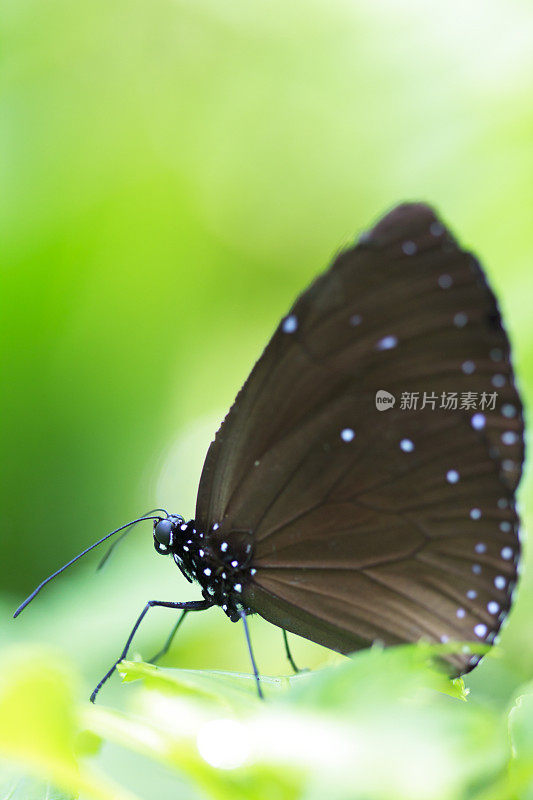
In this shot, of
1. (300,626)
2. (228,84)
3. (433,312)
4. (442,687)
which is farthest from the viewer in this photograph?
(228,84)

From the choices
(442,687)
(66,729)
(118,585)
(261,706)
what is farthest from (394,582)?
(118,585)

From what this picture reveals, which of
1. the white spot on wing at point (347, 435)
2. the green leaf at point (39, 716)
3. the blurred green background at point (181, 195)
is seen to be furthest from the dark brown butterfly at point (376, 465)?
the blurred green background at point (181, 195)

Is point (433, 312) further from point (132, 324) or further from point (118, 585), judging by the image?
point (132, 324)

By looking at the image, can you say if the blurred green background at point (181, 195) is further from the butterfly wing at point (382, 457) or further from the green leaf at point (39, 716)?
the green leaf at point (39, 716)

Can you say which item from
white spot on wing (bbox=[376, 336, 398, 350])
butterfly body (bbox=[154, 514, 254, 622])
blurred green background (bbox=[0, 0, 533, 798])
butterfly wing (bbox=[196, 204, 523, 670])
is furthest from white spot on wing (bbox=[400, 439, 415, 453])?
blurred green background (bbox=[0, 0, 533, 798])

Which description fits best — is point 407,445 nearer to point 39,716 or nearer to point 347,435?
point 347,435

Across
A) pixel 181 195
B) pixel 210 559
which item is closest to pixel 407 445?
pixel 210 559
